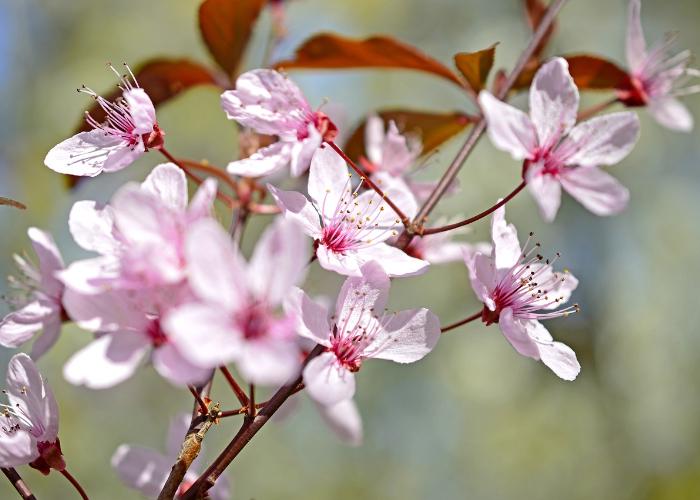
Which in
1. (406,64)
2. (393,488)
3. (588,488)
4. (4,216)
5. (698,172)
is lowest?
(393,488)

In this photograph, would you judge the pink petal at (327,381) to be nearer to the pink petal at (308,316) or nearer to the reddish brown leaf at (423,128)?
the pink petal at (308,316)

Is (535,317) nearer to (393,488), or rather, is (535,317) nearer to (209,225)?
(209,225)

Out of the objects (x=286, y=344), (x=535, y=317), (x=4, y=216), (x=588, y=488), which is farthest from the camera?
(x=4, y=216)

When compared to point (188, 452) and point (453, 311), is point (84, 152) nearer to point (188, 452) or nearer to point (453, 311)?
point (188, 452)

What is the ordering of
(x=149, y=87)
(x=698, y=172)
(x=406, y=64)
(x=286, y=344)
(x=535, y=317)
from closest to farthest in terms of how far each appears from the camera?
1. (x=286, y=344)
2. (x=535, y=317)
3. (x=406, y=64)
4. (x=149, y=87)
5. (x=698, y=172)

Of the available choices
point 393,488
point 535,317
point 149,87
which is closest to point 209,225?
point 535,317
